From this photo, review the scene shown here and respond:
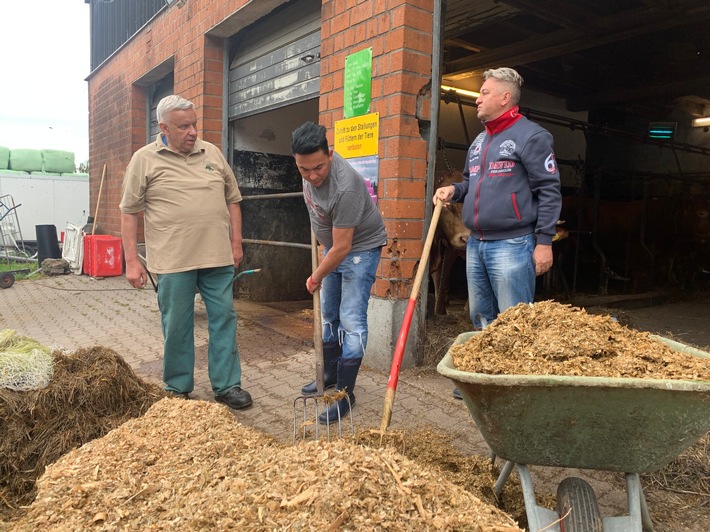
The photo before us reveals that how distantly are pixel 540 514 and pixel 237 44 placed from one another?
258 inches

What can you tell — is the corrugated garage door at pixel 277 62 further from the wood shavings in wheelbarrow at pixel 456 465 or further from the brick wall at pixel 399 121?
the wood shavings in wheelbarrow at pixel 456 465

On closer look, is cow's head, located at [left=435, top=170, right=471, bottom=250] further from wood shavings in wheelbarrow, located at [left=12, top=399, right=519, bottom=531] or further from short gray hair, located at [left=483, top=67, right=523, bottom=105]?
wood shavings in wheelbarrow, located at [left=12, top=399, right=519, bottom=531]

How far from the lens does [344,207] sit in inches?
114

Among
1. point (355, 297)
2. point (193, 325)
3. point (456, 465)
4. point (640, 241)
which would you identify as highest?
point (640, 241)

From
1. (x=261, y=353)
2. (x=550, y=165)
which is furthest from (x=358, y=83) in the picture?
(x=261, y=353)

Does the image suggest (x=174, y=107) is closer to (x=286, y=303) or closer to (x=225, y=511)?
(x=225, y=511)

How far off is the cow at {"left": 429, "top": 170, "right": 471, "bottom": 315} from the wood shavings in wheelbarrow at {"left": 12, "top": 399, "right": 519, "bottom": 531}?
3.14m

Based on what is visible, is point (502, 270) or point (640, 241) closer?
point (502, 270)

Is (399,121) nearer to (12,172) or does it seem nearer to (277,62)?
(277,62)

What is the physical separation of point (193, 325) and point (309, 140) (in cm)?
157

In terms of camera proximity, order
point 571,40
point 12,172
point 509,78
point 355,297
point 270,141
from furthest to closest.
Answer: point 12,172
point 270,141
point 571,40
point 355,297
point 509,78

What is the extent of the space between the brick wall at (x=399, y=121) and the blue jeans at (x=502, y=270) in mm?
728

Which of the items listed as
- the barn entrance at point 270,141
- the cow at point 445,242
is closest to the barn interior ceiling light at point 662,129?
the barn entrance at point 270,141

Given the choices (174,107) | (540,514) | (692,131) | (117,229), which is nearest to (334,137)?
(174,107)
